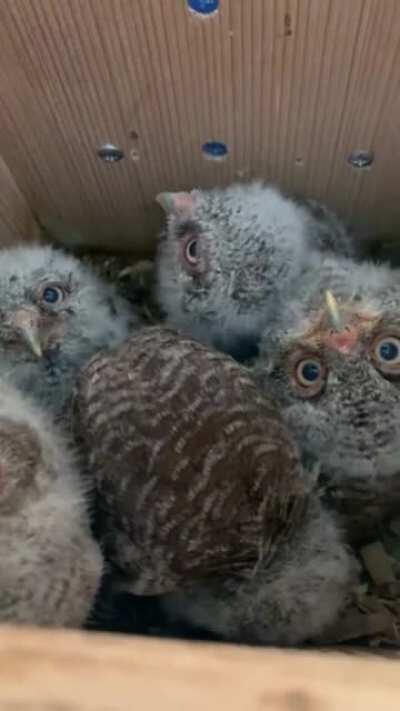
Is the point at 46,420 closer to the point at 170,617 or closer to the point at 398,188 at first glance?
the point at 170,617

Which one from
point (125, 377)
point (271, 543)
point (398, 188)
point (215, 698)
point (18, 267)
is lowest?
point (215, 698)

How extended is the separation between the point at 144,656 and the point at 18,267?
3.04 feet

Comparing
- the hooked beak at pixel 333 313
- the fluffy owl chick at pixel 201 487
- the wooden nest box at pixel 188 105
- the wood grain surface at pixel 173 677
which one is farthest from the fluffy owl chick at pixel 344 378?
the wood grain surface at pixel 173 677

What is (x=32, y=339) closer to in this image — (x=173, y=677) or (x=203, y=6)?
(x=203, y=6)

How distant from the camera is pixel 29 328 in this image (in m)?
1.47

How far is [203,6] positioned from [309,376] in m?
0.53

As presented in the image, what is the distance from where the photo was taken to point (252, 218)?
1.53 m

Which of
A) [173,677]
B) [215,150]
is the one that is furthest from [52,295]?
[173,677]

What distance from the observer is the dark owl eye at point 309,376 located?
141cm

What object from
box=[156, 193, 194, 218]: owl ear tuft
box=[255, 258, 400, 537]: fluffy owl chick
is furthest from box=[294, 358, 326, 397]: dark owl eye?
box=[156, 193, 194, 218]: owl ear tuft

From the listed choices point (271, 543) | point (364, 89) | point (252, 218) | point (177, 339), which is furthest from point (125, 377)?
point (364, 89)

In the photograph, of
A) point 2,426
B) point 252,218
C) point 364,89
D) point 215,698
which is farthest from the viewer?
point 252,218

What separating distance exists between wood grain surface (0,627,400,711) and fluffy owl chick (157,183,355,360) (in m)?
0.87

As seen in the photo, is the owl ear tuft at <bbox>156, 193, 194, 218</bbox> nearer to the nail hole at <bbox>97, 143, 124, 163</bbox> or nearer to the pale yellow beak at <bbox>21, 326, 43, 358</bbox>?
the nail hole at <bbox>97, 143, 124, 163</bbox>
